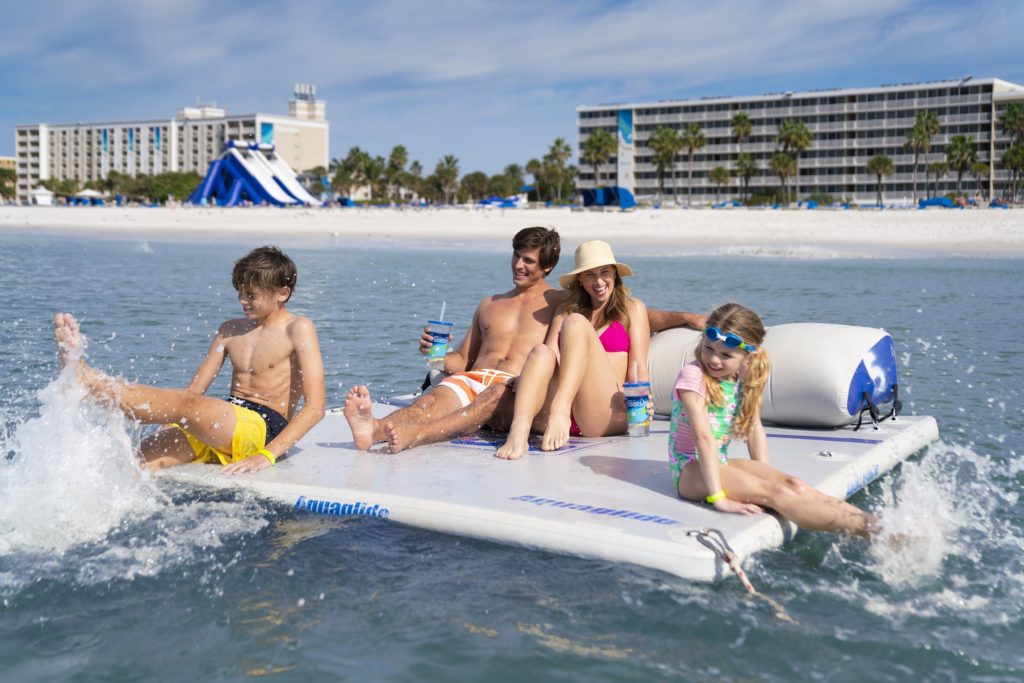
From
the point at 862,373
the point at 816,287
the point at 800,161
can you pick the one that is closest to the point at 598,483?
the point at 862,373

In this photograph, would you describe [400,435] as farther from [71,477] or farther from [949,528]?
[949,528]

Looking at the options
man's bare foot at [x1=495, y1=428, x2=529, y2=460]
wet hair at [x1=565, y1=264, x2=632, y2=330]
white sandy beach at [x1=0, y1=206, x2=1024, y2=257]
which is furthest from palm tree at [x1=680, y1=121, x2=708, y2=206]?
man's bare foot at [x1=495, y1=428, x2=529, y2=460]

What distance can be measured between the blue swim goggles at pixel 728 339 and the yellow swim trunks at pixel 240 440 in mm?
2352

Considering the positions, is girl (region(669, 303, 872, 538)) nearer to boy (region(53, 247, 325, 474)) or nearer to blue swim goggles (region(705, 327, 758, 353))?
blue swim goggles (region(705, 327, 758, 353))

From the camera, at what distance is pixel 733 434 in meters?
4.41

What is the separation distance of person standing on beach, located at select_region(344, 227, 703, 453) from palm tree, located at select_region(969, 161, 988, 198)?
9433 cm

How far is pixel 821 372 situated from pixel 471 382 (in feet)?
6.90

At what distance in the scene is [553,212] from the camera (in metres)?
61.8

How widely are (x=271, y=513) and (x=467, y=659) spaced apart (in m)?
1.62

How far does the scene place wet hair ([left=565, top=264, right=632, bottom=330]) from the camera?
5777mm

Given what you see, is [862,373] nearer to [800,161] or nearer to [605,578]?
[605,578]

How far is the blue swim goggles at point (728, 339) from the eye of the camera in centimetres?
409

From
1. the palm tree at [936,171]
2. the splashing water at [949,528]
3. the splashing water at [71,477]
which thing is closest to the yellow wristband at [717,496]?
the splashing water at [949,528]

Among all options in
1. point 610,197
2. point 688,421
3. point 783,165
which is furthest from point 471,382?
point 783,165
